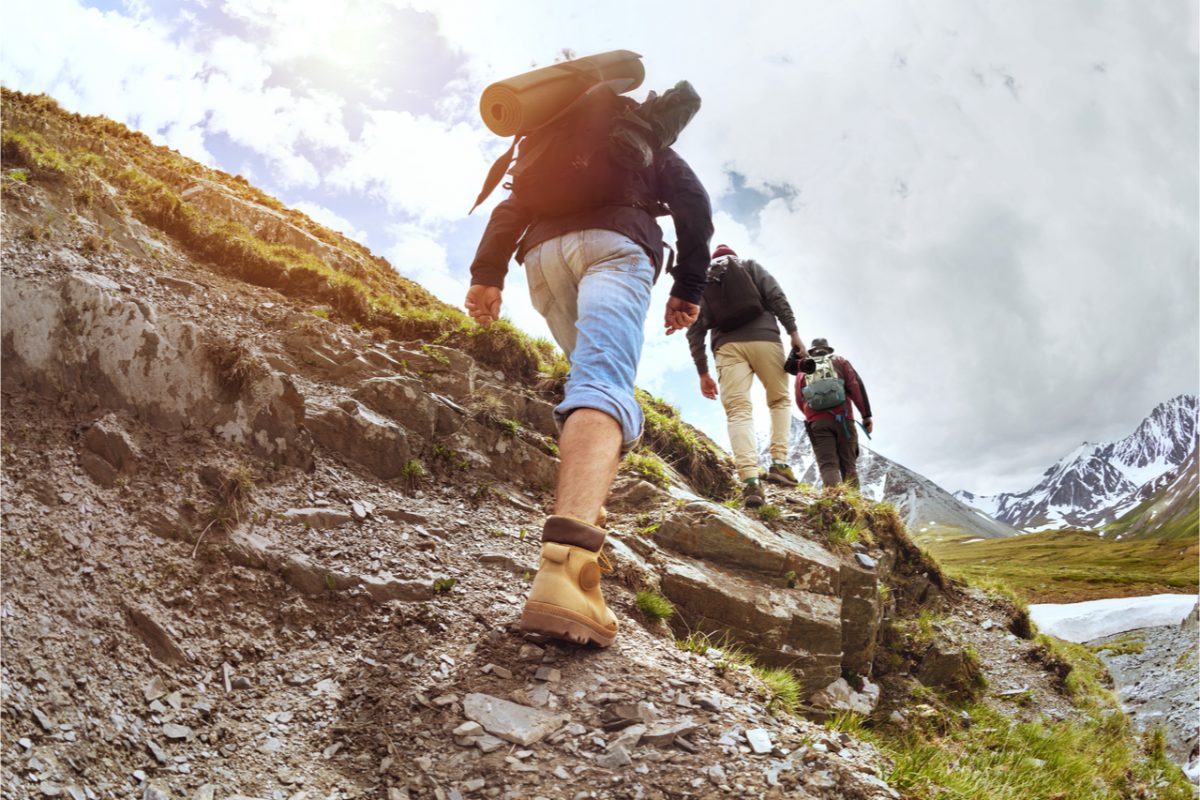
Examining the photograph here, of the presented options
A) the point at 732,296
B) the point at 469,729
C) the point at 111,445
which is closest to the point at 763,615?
the point at 469,729

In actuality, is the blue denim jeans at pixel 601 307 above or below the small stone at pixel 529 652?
above

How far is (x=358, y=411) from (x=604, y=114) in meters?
3.61

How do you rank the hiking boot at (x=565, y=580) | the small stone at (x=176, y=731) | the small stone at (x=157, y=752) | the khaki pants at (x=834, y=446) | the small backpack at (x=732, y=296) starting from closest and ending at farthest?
the small stone at (x=157, y=752) → the small stone at (x=176, y=731) → the hiking boot at (x=565, y=580) → the small backpack at (x=732, y=296) → the khaki pants at (x=834, y=446)

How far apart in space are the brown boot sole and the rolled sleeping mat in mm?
2704

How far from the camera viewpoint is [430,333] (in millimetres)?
8180

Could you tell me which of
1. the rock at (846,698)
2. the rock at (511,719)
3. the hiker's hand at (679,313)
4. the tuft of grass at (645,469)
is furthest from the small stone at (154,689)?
the rock at (846,698)

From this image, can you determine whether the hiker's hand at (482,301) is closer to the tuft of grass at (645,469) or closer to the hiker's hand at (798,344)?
the tuft of grass at (645,469)

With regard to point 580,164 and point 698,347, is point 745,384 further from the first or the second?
point 580,164

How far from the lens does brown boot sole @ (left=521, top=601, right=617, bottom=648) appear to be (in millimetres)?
3047

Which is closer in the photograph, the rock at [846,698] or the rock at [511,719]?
the rock at [511,719]

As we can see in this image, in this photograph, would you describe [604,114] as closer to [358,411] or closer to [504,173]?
[504,173]

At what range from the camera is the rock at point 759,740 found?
2771 millimetres

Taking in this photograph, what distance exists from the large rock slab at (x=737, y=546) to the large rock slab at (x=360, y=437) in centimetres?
276

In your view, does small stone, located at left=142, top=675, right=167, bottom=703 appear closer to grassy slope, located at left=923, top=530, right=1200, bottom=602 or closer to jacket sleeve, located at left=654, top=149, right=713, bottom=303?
jacket sleeve, located at left=654, top=149, right=713, bottom=303
